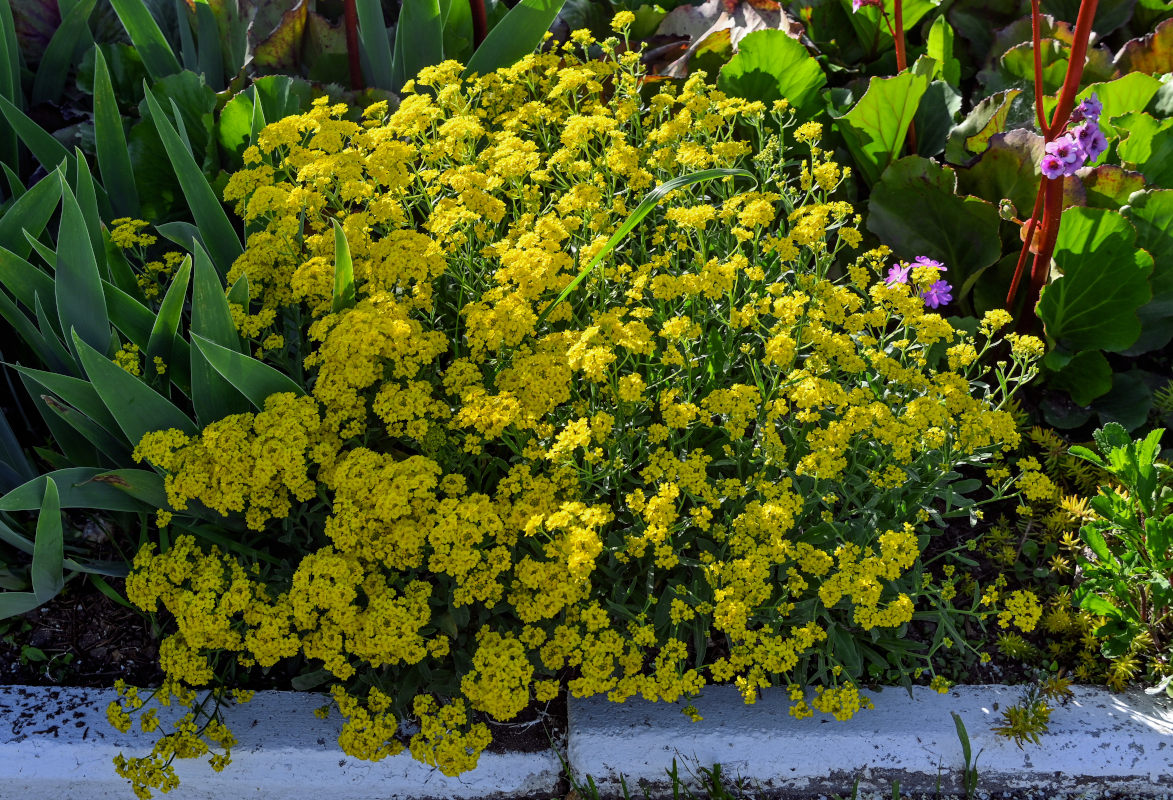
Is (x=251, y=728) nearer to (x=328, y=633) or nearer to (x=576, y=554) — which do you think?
(x=328, y=633)

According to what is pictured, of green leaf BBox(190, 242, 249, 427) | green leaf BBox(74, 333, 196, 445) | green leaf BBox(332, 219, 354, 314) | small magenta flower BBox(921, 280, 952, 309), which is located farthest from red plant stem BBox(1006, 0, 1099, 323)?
green leaf BBox(74, 333, 196, 445)

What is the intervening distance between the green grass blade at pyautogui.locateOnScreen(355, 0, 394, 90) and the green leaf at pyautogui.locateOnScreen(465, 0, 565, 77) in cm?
31

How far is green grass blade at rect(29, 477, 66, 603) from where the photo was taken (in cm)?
191

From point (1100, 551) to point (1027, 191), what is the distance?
44.1 inches

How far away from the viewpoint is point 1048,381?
9.14ft

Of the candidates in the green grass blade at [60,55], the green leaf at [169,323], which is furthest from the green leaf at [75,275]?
the green grass blade at [60,55]

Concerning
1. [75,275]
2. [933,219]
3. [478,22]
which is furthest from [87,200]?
[933,219]

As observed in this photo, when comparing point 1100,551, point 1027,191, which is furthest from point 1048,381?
point 1100,551

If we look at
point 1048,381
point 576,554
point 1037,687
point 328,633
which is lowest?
point 1037,687

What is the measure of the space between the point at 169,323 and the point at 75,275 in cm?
21

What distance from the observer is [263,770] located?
2107 mm

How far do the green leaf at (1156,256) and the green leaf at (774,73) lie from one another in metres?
0.95

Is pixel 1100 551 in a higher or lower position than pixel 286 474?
lower

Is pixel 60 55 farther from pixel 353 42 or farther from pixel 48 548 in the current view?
pixel 48 548
